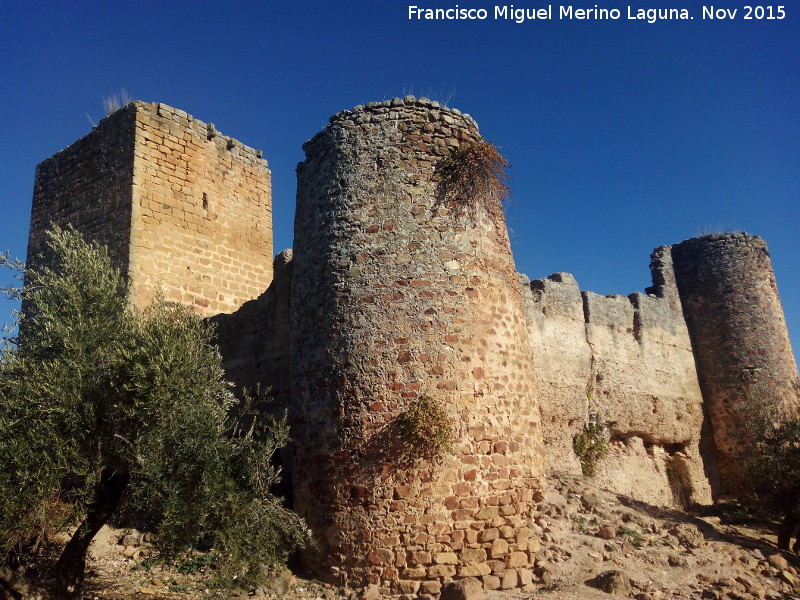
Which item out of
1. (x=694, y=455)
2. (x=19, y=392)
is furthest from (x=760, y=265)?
(x=19, y=392)

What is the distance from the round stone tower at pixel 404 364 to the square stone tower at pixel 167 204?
331 cm

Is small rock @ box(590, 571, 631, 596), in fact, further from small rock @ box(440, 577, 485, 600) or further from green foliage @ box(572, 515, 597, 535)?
small rock @ box(440, 577, 485, 600)

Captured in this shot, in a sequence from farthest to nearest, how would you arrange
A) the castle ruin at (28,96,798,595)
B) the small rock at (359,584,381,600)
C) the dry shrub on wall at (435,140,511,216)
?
1. the dry shrub on wall at (435,140,511,216)
2. the castle ruin at (28,96,798,595)
3. the small rock at (359,584,381,600)

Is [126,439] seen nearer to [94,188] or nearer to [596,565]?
[596,565]

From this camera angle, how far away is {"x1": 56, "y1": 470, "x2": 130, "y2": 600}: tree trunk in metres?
6.68

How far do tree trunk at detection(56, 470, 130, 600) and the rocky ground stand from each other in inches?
26.4

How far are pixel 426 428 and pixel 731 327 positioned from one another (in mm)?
11632

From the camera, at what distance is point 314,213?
8.99 meters

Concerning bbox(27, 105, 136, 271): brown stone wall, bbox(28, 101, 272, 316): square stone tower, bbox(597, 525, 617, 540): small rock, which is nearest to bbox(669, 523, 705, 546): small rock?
bbox(597, 525, 617, 540): small rock

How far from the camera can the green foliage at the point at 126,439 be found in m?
6.10

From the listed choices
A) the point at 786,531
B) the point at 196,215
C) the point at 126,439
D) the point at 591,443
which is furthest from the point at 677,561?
the point at 196,215

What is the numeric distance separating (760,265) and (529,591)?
12.5m

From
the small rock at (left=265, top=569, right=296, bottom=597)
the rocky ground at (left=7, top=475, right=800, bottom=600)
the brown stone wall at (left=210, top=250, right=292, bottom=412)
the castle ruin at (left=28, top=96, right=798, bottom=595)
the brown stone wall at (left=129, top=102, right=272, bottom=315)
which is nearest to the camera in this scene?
the small rock at (left=265, top=569, right=296, bottom=597)

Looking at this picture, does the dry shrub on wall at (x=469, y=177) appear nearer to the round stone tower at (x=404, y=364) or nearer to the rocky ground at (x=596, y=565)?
the round stone tower at (x=404, y=364)
